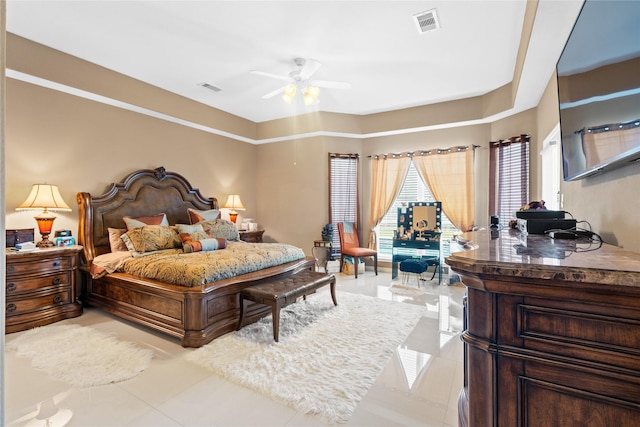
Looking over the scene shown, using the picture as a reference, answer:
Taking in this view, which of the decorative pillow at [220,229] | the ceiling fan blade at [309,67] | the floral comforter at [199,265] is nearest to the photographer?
the floral comforter at [199,265]

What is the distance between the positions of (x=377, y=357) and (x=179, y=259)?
2319 mm

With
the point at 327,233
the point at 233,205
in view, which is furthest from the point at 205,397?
the point at 233,205

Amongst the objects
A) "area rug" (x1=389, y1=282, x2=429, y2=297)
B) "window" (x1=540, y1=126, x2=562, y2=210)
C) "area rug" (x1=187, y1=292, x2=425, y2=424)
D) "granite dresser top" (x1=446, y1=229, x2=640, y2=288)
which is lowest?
"area rug" (x1=187, y1=292, x2=425, y2=424)

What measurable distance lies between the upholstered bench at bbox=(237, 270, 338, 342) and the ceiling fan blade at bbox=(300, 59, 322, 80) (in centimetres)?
257

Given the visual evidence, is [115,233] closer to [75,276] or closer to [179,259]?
[75,276]

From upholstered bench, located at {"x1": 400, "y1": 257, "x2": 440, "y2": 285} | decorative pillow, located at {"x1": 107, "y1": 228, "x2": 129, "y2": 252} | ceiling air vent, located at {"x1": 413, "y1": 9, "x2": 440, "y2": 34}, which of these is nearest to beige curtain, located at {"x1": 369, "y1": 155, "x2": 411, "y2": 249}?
upholstered bench, located at {"x1": 400, "y1": 257, "x2": 440, "y2": 285}

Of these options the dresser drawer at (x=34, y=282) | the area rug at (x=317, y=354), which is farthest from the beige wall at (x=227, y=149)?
the area rug at (x=317, y=354)

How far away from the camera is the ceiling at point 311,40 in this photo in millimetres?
2736

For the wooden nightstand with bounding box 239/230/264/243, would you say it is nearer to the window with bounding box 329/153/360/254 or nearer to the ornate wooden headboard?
the ornate wooden headboard

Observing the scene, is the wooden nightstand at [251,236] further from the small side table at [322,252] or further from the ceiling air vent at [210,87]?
the ceiling air vent at [210,87]

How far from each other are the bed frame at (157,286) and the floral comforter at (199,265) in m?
0.07

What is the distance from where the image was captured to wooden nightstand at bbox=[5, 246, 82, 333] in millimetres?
2992

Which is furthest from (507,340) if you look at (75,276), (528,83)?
(75,276)

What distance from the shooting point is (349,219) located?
5996 mm
